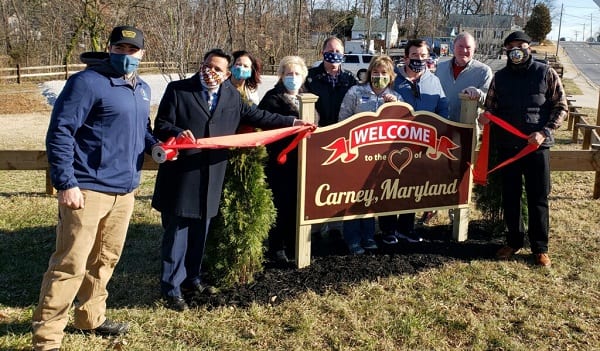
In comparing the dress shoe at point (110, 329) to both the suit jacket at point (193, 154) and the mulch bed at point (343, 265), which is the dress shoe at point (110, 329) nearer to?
the mulch bed at point (343, 265)

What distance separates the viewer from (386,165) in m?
5.19

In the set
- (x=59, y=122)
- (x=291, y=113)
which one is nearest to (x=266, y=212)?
(x=291, y=113)

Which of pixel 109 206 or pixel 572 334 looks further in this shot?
pixel 572 334

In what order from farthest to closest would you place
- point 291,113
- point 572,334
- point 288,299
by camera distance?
point 291,113 < point 288,299 < point 572,334

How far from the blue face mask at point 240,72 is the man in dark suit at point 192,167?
2.03 feet

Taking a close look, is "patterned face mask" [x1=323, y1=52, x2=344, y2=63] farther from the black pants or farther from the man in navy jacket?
the man in navy jacket

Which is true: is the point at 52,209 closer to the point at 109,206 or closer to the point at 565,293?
the point at 109,206

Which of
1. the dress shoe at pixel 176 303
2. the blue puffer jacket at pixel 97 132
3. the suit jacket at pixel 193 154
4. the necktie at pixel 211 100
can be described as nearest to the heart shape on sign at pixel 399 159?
the suit jacket at pixel 193 154

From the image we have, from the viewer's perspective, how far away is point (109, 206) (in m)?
3.56

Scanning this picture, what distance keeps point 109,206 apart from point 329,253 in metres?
2.54

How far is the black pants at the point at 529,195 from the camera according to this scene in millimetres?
5160

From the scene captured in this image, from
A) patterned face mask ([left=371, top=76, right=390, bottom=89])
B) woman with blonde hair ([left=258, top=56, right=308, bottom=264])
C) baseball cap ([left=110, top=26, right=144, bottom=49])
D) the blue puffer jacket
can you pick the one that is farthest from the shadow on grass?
baseball cap ([left=110, top=26, right=144, bottom=49])

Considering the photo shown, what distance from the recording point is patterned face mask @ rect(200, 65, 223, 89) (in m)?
4.07

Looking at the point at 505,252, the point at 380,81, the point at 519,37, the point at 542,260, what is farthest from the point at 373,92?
the point at 542,260
